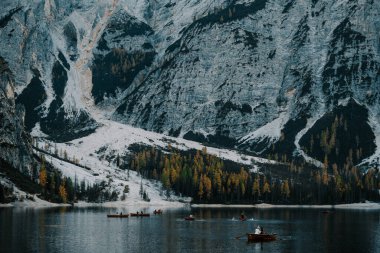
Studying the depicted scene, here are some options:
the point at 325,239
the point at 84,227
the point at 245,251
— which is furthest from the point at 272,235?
the point at 84,227

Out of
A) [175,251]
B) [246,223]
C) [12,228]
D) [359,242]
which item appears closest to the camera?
[175,251]

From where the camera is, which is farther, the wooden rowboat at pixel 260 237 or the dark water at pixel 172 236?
the wooden rowboat at pixel 260 237

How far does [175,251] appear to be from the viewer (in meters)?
111

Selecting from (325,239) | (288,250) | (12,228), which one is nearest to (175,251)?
(288,250)

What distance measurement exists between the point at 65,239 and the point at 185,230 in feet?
117

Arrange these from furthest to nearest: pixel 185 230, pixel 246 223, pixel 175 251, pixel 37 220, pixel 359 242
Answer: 1. pixel 246 223
2. pixel 37 220
3. pixel 185 230
4. pixel 359 242
5. pixel 175 251

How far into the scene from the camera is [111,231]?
14775 centimetres

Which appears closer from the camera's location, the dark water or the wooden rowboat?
the dark water

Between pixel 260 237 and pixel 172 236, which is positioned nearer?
pixel 260 237

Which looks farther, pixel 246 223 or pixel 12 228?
pixel 246 223

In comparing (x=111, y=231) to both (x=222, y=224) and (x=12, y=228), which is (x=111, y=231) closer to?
(x=12, y=228)

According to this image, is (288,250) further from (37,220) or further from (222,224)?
A: (37,220)

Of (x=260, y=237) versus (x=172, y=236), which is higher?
(x=260, y=237)

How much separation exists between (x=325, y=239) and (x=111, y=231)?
5098cm
